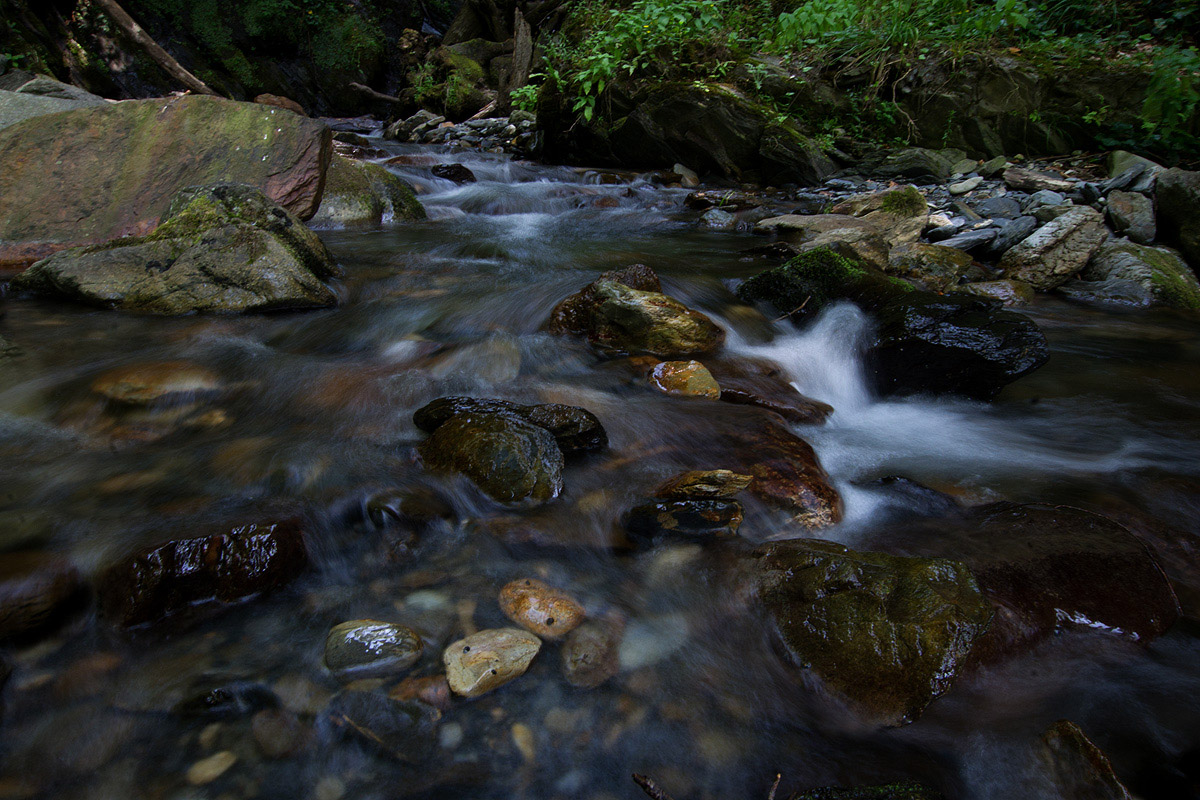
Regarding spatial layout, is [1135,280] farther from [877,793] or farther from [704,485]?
[877,793]

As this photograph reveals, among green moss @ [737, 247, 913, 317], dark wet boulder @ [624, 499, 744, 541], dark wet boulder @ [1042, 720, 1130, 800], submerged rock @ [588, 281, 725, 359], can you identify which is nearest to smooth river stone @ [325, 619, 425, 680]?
dark wet boulder @ [624, 499, 744, 541]

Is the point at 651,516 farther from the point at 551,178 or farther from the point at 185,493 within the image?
the point at 551,178

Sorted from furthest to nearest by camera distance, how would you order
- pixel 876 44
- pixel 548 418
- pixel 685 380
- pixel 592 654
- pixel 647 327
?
pixel 876 44 < pixel 647 327 < pixel 685 380 < pixel 548 418 < pixel 592 654

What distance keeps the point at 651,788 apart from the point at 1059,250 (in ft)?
20.8

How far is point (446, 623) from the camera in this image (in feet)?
6.03

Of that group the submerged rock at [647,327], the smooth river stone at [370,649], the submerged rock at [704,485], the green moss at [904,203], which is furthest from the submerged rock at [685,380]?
the green moss at [904,203]

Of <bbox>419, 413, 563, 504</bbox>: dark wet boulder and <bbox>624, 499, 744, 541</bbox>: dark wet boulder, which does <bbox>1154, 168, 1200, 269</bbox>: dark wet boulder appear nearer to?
<bbox>624, 499, 744, 541</bbox>: dark wet boulder

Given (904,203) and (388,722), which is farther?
(904,203)

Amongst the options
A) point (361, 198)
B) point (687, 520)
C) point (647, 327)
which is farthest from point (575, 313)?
point (361, 198)

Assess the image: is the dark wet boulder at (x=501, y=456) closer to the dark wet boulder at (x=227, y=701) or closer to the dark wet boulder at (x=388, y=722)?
the dark wet boulder at (x=388, y=722)

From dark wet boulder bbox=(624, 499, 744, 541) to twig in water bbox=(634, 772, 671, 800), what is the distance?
3.13 feet

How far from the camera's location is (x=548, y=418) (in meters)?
2.69

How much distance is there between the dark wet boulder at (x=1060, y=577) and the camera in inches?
70.3

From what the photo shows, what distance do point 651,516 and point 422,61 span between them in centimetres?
1953
